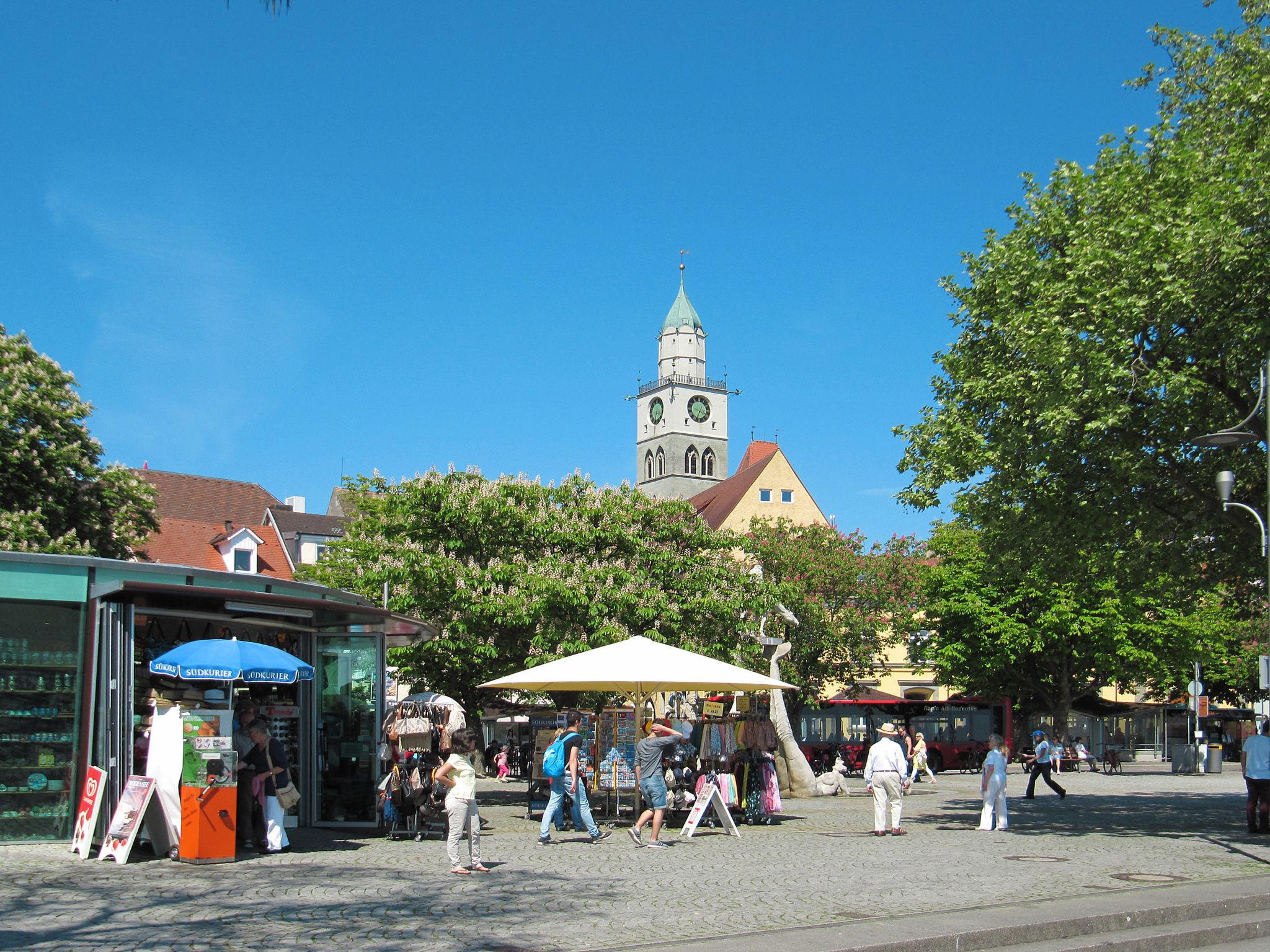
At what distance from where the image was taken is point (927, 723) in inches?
2079

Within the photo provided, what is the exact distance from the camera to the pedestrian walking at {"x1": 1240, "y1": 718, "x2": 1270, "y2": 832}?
1864 cm

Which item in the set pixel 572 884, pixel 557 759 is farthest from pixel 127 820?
pixel 557 759

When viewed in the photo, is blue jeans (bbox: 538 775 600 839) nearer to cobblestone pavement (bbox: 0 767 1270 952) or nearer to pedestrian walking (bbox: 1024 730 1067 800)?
cobblestone pavement (bbox: 0 767 1270 952)

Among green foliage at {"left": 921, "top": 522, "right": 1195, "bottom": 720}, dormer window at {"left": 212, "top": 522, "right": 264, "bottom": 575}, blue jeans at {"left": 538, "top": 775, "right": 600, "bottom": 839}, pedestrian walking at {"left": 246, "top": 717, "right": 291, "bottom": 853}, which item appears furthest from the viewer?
dormer window at {"left": 212, "top": 522, "right": 264, "bottom": 575}

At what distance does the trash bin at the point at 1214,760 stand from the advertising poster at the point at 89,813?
138ft

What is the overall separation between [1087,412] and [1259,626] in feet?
166

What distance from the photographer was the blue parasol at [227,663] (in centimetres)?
1400

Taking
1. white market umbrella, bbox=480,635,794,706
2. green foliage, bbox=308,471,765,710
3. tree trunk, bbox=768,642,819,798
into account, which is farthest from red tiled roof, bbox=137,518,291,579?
white market umbrella, bbox=480,635,794,706

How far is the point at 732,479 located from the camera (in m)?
87.9

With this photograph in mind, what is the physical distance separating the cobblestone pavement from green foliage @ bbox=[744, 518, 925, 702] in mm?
30575

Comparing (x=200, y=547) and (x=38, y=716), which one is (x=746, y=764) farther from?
(x=200, y=547)

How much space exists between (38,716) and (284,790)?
291 cm

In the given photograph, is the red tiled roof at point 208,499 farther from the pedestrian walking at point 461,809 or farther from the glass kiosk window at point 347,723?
the pedestrian walking at point 461,809

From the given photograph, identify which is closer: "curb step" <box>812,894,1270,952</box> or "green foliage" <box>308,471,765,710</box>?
"curb step" <box>812,894,1270,952</box>
